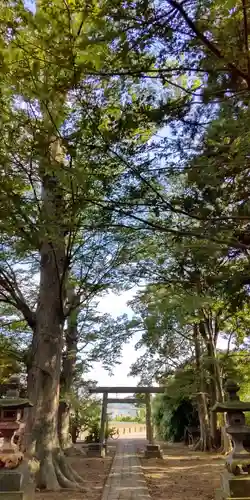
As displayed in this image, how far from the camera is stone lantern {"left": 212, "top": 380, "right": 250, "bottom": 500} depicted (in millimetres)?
3879

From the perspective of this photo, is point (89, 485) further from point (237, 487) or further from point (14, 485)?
point (237, 487)

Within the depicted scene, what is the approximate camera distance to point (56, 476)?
5363 mm

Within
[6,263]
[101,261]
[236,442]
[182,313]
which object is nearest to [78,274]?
[101,261]

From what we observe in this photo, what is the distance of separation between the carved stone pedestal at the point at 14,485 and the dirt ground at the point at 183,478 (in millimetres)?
1964

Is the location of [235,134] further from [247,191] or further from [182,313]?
[182,313]

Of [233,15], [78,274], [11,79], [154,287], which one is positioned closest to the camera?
[233,15]

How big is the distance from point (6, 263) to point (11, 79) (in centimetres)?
440

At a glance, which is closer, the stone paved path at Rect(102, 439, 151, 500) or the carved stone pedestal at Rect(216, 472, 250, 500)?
the carved stone pedestal at Rect(216, 472, 250, 500)

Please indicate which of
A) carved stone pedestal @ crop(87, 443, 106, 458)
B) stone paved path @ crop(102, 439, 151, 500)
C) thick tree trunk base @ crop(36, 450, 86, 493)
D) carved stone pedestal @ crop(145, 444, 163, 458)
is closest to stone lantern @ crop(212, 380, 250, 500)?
stone paved path @ crop(102, 439, 151, 500)

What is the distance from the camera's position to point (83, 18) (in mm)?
2373

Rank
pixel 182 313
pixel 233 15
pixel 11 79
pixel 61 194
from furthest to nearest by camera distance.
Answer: pixel 182 313, pixel 61 194, pixel 11 79, pixel 233 15

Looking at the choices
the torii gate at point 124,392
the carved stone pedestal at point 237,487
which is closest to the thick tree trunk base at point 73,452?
the torii gate at point 124,392

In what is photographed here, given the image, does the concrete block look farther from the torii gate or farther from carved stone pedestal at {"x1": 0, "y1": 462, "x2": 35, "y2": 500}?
the torii gate

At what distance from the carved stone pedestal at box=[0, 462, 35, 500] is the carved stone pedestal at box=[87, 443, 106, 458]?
25.7ft
